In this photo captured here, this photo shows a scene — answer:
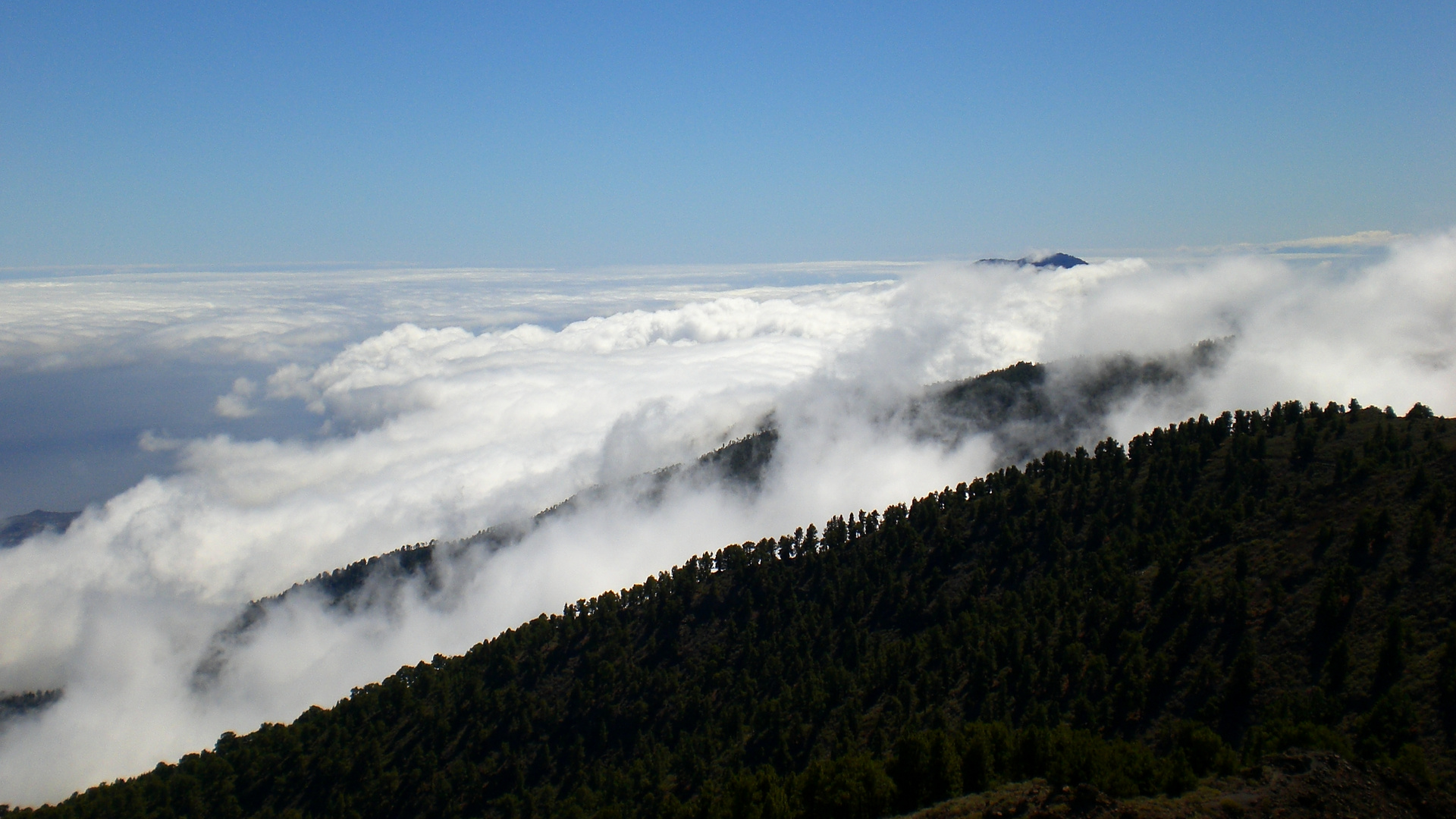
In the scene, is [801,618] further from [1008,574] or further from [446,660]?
[446,660]

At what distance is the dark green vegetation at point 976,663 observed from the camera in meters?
69.9

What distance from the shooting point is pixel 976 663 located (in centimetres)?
11469

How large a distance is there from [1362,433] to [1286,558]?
175 ft

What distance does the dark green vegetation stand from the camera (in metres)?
69.9

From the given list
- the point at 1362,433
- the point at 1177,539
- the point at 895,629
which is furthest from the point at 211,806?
the point at 1362,433

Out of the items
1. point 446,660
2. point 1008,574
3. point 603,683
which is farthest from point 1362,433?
point 446,660

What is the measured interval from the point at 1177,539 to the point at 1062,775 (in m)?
88.9

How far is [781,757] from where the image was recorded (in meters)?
113

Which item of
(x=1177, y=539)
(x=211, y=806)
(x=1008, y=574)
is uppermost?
(x=1177, y=539)

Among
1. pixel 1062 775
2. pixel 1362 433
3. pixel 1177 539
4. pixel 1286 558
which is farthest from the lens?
pixel 1362 433

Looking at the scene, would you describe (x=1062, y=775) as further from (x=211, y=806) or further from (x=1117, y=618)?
(x=211, y=806)

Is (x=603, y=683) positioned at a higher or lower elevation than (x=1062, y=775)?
lower

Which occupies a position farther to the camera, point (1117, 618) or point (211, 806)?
point (211, 806)

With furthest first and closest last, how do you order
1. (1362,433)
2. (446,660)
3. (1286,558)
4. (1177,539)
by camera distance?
1. (446,660)
2. (1362,433)
3. (1177,539)
4. (1286,558)
